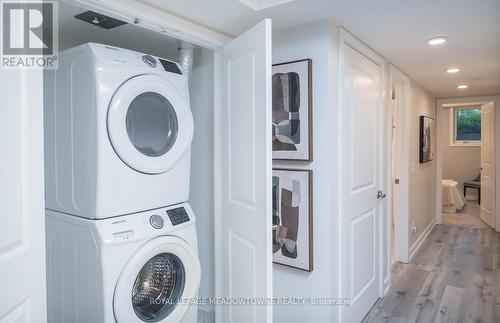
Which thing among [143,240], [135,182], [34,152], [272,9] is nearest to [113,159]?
[135,182]

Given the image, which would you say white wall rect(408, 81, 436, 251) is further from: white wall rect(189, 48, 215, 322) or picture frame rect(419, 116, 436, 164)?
white wall rect(189, 48, 215, 322)

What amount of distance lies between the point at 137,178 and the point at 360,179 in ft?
5.14

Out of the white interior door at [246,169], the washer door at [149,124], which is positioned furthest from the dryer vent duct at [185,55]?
the washer door at [149,124]

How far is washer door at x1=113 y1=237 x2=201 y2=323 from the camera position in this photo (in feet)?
5.84

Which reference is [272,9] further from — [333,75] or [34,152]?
[34,152]

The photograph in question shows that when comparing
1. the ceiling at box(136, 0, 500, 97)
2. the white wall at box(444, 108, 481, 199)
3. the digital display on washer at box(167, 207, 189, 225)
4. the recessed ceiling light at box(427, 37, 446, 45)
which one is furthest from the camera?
the white wall at box(444, 108, 481, 199)

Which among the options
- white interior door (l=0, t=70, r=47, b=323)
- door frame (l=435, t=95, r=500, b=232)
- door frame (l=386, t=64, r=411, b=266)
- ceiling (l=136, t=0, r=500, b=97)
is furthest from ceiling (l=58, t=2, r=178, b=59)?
door frame (l=435, t=95, r=500, b=232)

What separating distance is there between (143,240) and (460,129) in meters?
8.46

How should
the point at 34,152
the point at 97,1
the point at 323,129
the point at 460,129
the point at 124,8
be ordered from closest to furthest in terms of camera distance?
1. the point at 34,152
2. the point at 97,1
3. the point at 124,8
4. the point at 323,129
5. the point at 460,129

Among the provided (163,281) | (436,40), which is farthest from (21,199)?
(436,40)

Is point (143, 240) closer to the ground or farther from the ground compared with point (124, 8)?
closer to the ground

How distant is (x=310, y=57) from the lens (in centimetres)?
205

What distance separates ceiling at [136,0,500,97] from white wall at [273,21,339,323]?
105mm

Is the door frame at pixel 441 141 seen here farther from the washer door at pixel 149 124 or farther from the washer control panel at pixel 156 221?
the washer control panel at pixel 156 221
